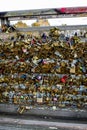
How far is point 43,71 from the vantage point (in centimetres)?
465

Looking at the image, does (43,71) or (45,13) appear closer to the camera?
(45,13)

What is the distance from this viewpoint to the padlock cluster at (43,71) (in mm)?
4492

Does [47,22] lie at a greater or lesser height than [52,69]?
greater

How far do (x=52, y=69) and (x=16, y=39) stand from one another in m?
0.66

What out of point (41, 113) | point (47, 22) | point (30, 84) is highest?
point (47, 22)

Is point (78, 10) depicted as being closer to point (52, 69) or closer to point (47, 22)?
point (47, 22)

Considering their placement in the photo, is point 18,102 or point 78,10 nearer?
point 78,10

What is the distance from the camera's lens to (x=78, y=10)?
4.40 m

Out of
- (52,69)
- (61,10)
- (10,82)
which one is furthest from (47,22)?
(10,82)

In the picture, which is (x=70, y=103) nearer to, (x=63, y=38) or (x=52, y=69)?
(x=52, y=69)

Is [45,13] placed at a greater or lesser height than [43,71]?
greater

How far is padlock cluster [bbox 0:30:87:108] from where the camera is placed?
4.49m

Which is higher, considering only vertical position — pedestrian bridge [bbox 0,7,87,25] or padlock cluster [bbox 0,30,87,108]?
pedestrian bridge [bbox 0,7,87,25]

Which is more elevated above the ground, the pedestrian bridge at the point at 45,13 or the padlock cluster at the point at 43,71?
the pedestrian bridge at the point at 45,13
